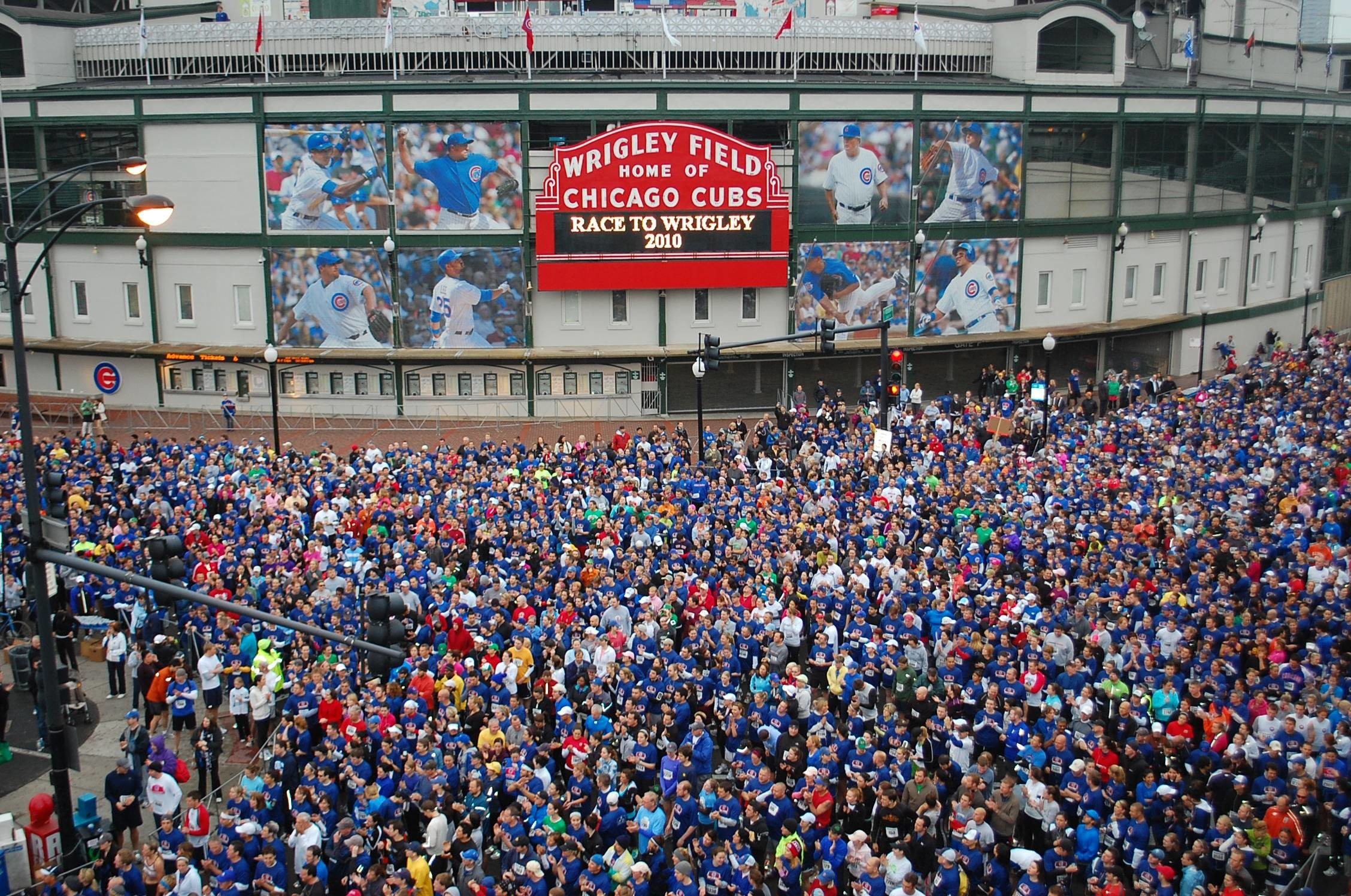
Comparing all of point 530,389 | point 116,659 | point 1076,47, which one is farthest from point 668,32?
point 116,659

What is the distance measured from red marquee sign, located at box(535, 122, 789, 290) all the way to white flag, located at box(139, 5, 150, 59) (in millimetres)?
17310

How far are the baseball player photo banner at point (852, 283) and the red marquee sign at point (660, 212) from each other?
5.02ft

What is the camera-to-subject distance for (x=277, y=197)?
44469mm

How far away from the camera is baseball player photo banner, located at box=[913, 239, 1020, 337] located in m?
47.1

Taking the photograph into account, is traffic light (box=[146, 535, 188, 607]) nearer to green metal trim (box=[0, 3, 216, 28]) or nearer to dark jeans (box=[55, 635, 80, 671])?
dark jeans (box=[55, 635, 80, 671])

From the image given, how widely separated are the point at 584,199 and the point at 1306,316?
114ft

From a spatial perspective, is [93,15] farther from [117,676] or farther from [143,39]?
[117,676]

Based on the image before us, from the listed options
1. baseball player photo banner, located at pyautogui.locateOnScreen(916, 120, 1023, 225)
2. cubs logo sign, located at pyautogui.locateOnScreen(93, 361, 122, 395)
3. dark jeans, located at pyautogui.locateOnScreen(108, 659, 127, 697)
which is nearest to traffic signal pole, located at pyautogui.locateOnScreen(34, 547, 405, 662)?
dark jeans, located at pyautogui.locateOnScreen(108, 659, 127, 697)

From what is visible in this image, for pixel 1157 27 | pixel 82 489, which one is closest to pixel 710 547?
pixel 82 489

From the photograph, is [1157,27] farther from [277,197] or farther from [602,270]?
[277,197]

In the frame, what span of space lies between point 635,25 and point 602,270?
1027cm

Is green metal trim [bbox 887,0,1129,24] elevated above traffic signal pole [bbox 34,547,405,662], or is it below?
above

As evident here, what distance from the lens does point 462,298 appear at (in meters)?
44.6

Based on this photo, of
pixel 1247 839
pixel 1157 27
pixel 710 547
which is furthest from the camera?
pixel 1157 27
